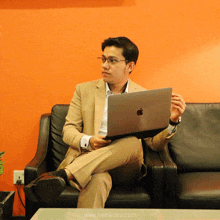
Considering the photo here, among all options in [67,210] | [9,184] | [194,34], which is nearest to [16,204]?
[9,184]

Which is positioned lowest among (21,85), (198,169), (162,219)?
(198,169)

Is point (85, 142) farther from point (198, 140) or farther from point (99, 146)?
point (198, 140)

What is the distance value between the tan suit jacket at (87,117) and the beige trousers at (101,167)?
0.28 m

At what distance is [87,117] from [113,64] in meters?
0.42

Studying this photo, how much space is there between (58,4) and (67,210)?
5.65 feet

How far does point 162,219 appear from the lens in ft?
3.48

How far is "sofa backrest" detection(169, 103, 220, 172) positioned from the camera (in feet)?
6.35

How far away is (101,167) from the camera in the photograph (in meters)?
1.46

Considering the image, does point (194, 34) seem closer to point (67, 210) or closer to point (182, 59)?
point (182, 59)

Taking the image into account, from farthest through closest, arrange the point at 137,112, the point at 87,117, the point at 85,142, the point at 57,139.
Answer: the point at 57,139 → the point at 87,117 → the point at 85,142 → the point at 137,112

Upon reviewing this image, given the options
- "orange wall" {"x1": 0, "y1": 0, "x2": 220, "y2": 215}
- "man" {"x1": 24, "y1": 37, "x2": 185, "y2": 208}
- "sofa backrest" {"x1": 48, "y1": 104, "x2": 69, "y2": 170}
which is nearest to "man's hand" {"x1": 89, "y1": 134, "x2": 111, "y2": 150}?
"man" {"x1": 24, "y1": 37, "x2": 185, "y2": 208}

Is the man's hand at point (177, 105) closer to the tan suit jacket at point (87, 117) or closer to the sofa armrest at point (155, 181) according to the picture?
the tan suit jacket at point (87, 117)

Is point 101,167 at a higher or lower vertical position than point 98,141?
lower

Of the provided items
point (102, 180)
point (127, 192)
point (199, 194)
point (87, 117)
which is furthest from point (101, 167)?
point (199, 194)
